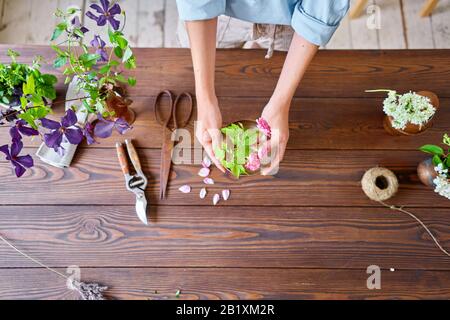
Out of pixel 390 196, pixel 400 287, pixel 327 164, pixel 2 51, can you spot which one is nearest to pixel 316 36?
pixel 327 164

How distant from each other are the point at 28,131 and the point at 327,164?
766 mm

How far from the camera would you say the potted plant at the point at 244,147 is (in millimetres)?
935

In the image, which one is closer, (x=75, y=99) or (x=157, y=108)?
(x=75, y=99)

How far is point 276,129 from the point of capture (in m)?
1.08

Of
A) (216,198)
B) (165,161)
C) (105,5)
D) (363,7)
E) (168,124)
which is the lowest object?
(216,198)

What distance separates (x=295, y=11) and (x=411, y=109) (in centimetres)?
38

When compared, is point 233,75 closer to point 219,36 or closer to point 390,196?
point 219,36

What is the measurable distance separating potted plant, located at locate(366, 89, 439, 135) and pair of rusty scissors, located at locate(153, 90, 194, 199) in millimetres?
A: 550

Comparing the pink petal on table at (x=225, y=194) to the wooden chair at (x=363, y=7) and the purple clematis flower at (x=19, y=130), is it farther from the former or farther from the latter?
the wooden chair at (x=363, y=7)

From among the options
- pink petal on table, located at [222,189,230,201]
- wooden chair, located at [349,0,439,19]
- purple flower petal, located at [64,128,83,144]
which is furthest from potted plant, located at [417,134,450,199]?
wooden chair, located at [349,0,439,19]

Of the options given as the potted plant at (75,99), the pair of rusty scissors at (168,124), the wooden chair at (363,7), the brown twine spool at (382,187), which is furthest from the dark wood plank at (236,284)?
the wooden chair at (363,7)

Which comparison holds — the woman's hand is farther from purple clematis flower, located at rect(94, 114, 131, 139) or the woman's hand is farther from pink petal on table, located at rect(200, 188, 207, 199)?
purple clematis flower, located at rect(94, 114, 131, 139)

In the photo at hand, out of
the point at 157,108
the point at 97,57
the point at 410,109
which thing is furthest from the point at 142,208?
the point at 410,109

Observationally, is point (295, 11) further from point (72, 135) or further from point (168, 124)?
point (72, 135)
